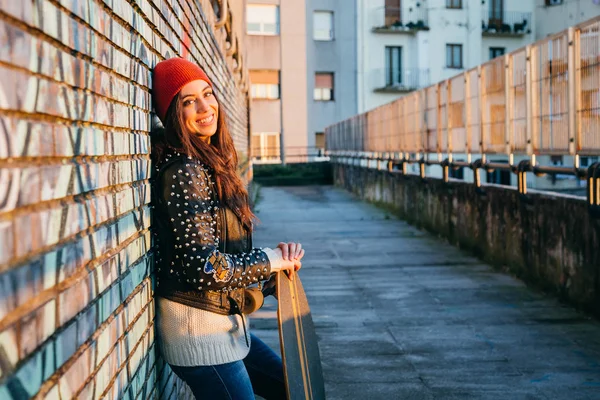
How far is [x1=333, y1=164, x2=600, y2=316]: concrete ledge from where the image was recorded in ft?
24.0

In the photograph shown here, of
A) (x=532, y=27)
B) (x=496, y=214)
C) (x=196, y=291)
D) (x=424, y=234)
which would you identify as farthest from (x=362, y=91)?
(x=196, y=291)

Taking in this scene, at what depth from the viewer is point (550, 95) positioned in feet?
27.9

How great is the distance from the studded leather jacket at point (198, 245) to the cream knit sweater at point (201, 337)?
37 mm

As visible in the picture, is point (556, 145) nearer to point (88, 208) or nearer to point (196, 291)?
point (196, 291)

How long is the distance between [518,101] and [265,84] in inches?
1201

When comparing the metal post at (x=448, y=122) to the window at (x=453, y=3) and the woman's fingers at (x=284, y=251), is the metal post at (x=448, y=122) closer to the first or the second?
the woman's fingers at (x=284, y=251)

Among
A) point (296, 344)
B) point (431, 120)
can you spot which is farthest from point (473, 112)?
point (296, 344)

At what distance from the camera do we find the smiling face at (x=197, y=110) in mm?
2984

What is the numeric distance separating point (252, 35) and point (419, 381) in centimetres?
3485

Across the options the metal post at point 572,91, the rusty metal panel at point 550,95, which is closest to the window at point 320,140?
the rusty metal panel at point 550,95

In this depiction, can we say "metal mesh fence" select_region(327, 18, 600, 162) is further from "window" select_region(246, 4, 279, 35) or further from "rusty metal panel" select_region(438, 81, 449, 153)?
"window" select_region(246, 4, 279, 35)

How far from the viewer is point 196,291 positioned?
9.05 ft

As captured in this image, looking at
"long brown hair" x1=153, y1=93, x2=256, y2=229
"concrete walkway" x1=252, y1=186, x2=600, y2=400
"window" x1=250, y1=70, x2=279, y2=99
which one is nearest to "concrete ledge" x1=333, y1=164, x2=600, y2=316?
"concrete walkway" x1=252, y1=186, x2=600, y2=400

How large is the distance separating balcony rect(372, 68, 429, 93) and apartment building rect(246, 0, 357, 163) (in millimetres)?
1283
